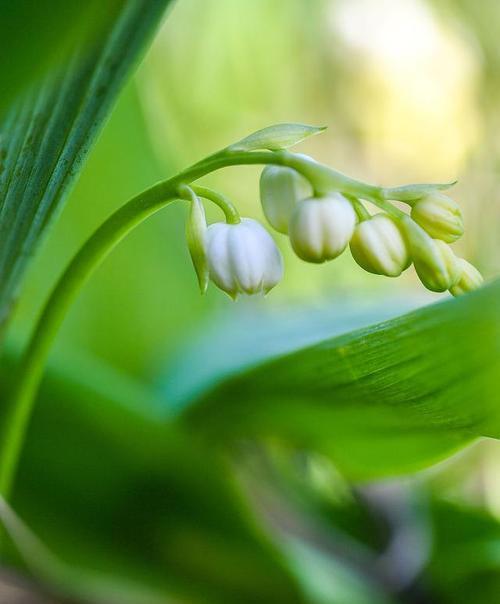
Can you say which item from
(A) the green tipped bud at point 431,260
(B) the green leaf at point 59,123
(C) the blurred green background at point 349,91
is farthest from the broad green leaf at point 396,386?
(C) the blurred green background at point 349,91

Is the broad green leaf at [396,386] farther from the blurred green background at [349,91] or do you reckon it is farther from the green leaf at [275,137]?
the blurred green background at [349,91]

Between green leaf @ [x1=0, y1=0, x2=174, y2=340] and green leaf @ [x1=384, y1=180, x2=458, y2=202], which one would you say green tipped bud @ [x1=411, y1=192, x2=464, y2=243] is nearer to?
green leaf @ [x1=384, y1=180, x2=458, y2=202]

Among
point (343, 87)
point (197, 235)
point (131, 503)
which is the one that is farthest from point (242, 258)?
point (343, 87)

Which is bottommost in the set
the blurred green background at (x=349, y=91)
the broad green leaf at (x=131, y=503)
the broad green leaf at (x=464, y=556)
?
the broad green leaf at (x=464, y=556)

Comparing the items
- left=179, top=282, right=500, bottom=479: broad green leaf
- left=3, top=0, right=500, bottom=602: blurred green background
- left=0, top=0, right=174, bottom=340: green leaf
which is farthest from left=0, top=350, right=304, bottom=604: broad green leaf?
left=3, top=0, right=500, bottom=602: blurred green background

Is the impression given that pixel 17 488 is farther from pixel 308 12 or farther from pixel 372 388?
pixel 308 12

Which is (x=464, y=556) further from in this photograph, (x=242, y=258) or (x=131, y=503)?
(x=242, y=258)
